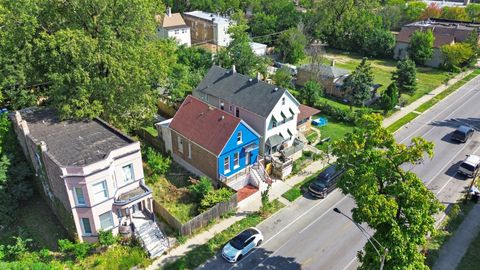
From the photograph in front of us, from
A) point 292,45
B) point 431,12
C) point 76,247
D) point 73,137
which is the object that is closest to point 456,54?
point 292,45

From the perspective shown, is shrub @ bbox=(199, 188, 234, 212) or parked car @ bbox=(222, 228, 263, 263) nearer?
parked car @ bbox=(222, 228, 263, 263)

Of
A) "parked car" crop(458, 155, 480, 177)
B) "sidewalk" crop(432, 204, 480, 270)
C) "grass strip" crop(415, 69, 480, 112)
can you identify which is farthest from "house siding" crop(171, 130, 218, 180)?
"grass strip" crop(415, 69, 480, 112)

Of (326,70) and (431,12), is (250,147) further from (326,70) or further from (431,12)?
(431,12)

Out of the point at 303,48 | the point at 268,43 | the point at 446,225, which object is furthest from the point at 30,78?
the point at 268,43

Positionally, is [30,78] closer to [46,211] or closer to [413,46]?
[46,211]

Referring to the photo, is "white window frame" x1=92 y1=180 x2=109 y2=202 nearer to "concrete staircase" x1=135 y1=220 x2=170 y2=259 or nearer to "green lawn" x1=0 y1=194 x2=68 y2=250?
"concrete staircase" x1=135 y1=220 x2=170 y2=259

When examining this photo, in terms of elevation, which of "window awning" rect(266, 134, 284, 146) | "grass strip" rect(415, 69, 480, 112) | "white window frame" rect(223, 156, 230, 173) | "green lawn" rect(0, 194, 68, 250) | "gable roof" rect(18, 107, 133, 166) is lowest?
"green lawn" rect(0, 194, 68, 250)

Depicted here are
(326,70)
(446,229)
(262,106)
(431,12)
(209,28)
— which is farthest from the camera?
(431,12)
